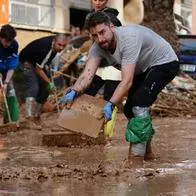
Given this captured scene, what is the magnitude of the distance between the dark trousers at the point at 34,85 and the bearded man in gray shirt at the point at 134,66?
464 centimetres

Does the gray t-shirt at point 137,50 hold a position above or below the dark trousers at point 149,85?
above

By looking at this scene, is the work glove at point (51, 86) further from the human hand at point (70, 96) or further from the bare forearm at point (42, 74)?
the human hand at point (70, 96)

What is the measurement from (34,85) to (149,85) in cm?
508

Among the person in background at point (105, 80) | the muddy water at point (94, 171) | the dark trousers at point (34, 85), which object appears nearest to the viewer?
the muddy water at point (94, 171)

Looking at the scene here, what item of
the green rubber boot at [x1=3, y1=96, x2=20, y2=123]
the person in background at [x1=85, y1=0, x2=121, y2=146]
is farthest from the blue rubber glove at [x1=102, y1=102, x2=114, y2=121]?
the green rubber boot at [x1=3, y1=96, x2=20, y2=123]

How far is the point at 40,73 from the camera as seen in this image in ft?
36.7

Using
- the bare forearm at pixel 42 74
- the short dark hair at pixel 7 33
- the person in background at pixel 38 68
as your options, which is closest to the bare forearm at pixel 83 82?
the short dark hair at pixel 7 33

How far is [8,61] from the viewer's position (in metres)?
10.2

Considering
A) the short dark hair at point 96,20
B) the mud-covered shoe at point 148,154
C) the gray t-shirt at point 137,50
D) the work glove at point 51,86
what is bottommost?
the work glove at point 51,86

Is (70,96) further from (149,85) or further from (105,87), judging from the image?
(105,87)

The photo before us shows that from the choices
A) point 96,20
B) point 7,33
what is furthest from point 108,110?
point 7,33

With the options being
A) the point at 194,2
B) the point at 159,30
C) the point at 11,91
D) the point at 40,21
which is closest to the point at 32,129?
the point at 11,91

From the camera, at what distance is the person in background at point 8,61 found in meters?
9.60

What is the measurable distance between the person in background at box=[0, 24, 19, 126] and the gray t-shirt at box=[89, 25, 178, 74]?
10.8 feet
